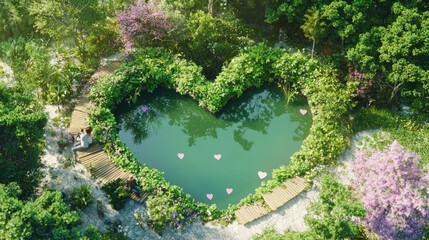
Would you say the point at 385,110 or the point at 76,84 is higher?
the point at 385,110

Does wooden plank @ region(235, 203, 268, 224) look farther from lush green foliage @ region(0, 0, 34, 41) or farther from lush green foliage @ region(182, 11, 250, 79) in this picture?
lush green foliage @ region(0, 0, 34, 41)

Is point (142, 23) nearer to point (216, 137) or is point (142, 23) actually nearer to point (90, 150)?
point (216, 137)

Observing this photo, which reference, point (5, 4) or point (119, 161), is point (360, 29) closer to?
point (119, 161)

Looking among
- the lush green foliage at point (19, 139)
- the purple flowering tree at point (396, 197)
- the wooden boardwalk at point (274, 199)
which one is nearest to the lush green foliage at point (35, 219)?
the lush green foliage at point (19, 139)

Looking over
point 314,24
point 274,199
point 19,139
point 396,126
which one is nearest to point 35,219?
point 19,139

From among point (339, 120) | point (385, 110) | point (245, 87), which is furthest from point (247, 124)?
point (385, 110)

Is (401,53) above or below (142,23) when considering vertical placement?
above

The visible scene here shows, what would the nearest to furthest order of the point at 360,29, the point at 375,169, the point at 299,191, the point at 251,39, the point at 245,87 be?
the point at 375,169 < the point at 299,191 < the point at 360,29 < the point at 245,87 < the point at 251,39
